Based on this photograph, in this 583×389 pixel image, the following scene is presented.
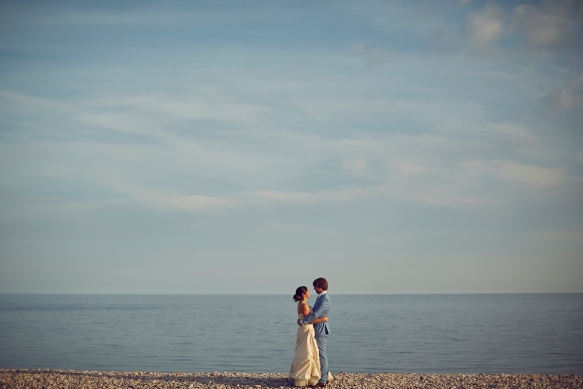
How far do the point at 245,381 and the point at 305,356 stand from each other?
2.02m

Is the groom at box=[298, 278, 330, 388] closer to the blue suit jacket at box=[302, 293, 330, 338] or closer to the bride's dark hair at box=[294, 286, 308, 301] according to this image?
Answer: the blue suit jacket at box=[302, 293, 330, 338]

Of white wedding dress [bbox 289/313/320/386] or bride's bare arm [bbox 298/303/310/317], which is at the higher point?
bride's bare arm [bbox 298/303/310/317]

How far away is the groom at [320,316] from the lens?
1184cm

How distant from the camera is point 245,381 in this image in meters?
13.1

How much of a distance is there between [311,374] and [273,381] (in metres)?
1.51

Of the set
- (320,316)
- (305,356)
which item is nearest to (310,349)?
(305,356)

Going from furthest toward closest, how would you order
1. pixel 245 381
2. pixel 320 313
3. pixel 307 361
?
pixel 245 381, pixel 307 361, pixel 320 313

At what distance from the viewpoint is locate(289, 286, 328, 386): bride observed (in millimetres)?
12086

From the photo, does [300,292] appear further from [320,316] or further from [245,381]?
[245,381]

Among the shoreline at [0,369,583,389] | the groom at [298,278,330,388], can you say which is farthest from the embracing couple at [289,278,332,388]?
the shoreline at [0,369,583,389]

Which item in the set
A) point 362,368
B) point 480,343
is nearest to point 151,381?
point 362,368

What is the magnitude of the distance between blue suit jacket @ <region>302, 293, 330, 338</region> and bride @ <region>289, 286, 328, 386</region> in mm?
131

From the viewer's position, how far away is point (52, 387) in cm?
1233

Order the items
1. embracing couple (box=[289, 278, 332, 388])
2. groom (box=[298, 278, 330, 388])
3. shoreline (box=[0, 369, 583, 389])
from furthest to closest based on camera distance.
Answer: shoreline (box=[0, 369, 583, 389]) → embracing couple (box=[289, 278, 332, 388]) → groom (box=[298, 278, 330, 388])
